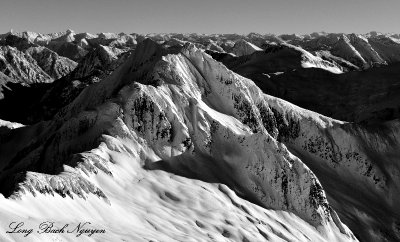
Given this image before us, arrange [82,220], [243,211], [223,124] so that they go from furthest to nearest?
[223,124], [243,211], [82,220]

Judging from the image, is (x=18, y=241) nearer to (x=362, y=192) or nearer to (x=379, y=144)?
(x=362, y=192)

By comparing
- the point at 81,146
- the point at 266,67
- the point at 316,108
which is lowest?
the point at 81,146

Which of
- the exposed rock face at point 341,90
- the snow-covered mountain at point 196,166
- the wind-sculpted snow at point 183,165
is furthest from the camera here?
the exposed rock face at point 341,90

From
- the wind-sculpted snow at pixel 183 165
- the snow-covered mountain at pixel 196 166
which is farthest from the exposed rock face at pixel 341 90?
the wind-sculpted snow at pixel 183 165

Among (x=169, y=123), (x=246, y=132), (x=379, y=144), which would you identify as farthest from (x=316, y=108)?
(x=169, y=123)

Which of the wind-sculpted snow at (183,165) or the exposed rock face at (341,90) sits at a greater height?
the exposed rock face at (341,90)

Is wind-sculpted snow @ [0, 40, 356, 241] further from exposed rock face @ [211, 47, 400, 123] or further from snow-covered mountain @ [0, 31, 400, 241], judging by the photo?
exposed rock face @ [211, 47, 400, 123]

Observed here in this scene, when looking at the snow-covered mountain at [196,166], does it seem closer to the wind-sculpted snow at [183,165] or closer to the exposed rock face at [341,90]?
the wind-sculpted snow at [183,165]
